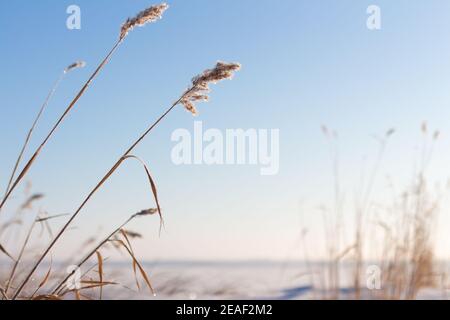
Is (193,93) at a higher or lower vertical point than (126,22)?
lower

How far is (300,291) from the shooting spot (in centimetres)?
441

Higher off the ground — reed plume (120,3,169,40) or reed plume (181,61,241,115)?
reed plume (120,3,169,40)

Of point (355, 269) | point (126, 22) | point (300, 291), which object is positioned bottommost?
point (300, 291)

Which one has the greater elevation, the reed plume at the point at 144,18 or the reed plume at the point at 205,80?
the reed plume at the point at 144,18

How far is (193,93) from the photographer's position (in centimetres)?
132
